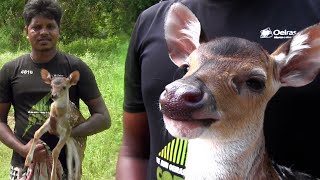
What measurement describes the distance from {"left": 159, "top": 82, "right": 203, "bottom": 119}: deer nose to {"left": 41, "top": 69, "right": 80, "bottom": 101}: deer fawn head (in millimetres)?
2592

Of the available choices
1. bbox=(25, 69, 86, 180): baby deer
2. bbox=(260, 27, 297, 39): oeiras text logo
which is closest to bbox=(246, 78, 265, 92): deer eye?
bbox=(260, 27, 297, 39): oeiras text logo

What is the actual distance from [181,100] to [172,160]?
552mm

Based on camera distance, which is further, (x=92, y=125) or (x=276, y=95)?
(x=92, y=125)

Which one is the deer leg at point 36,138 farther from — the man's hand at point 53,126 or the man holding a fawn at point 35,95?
the man holding a fawn at point 35,95

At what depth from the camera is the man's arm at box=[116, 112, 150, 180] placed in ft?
7.91

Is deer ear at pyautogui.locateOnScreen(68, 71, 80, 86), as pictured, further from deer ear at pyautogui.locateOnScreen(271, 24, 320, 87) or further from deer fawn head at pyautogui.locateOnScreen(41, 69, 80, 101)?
deer ear at pyautogui.locateOnScreen(271, 24, 320, 87)

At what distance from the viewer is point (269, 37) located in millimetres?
1974

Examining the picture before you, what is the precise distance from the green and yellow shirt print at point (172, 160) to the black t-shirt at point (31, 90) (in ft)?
7.35

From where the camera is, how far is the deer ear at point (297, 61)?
1833mm

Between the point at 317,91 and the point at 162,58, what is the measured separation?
0.57 meters

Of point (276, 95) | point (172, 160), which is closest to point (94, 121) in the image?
point (172, 160)

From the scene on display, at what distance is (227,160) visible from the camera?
1.80 metres

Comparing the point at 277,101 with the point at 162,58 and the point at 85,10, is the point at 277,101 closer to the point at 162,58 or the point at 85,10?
the point at 162,58

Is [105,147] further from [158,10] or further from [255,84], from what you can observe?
[255,84]
